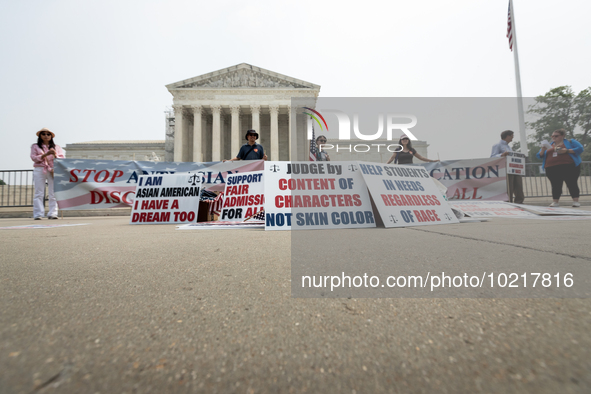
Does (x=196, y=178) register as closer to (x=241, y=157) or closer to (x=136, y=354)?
(x=241, y=157)

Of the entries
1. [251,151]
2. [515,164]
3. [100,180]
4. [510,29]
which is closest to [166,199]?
[251,151]

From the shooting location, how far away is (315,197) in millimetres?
3686

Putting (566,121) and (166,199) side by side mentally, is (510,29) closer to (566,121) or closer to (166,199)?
(566,121)

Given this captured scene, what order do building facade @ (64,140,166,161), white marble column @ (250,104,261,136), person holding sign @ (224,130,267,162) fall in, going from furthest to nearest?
building facade @ (64,140,166,161) → white marble column @ (250,104,261,136) → person holding sign @ (224,130,267,162)

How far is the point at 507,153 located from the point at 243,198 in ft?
22.8

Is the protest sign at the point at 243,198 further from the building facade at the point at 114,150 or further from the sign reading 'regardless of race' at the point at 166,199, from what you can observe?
the building facade at the point at 114,150

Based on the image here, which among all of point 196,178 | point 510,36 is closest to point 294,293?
point 196,178

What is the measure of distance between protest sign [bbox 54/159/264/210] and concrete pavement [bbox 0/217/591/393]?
609cm

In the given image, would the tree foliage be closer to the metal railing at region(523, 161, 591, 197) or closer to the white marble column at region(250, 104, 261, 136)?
the metal railing at region(523, 161, 591, 197)

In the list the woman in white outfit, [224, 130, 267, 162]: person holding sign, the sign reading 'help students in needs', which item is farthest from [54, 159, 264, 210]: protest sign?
the sign reading 'help students in needs'

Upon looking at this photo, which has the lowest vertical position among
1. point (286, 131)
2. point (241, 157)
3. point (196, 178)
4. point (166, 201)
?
point (166, 201)

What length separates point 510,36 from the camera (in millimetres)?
17922

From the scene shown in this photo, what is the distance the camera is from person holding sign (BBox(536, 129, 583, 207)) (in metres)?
6.95

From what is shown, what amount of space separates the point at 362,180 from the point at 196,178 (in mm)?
3164
